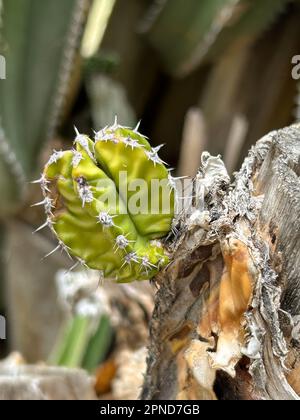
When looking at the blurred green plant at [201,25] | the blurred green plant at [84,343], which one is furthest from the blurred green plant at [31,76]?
the blurred green plant at [84,343]

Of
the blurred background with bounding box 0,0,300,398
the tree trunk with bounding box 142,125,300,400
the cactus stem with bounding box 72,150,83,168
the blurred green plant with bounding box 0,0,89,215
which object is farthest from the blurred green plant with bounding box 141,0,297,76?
the cactus stem with bounding box 72,150,83,168

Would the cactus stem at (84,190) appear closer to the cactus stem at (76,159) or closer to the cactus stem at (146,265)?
the cactus stem at (76,159)

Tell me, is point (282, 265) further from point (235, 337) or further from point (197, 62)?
point (197, 62)

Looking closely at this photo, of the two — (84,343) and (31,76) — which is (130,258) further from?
(31,76)

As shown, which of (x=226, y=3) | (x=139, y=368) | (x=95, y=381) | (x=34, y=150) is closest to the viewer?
(x=139, y=368)

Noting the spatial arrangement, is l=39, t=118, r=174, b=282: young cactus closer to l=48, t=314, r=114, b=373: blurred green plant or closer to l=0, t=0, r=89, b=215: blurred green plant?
l=48, t=314, r=114, b=373: blurred green plant

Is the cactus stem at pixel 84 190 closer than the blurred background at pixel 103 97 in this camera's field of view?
Yes
